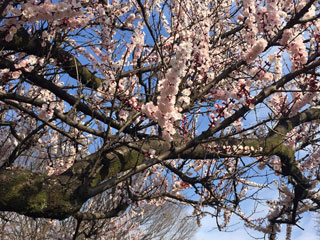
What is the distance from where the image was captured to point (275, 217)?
19.1 ft

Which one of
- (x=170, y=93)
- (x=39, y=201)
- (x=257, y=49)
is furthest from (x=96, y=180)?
(x=257, y=49)

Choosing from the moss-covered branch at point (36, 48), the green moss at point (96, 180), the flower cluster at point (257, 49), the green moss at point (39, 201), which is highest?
the flower cluster at point (257, 49)

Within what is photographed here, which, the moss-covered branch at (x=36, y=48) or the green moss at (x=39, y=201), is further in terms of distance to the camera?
the moss-covered branch at (x=36, y=48)

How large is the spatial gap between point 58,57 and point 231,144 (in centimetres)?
266

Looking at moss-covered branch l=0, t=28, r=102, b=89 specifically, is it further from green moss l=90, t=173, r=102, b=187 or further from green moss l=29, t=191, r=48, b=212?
green moss l=29, t=191, r=48, b=212

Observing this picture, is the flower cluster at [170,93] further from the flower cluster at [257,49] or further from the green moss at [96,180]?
the green moss at [96,180]

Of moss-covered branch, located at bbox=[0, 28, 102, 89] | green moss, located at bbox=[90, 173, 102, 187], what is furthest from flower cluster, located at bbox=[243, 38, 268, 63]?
green moss, located at bbox=[90, 173, 102, 187]

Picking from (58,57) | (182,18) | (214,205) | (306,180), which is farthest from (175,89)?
(306,180)

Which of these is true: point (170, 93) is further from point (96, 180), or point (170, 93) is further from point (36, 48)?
point (36, 48)

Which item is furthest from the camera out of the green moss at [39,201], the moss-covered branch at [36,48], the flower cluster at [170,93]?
the moss-covered branch at [36,48]

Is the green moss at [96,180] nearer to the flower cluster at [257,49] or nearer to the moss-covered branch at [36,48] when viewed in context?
the moss-covered branch at [36,48]

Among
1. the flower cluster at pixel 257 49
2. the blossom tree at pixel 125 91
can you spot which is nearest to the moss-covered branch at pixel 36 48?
the blossom tree at pixel 125 91

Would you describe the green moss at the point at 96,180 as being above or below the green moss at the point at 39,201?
above

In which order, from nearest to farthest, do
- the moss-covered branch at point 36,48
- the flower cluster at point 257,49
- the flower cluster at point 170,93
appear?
1. the flower cluster at point 170,93
2. the flower cluster at point 257,49
3. the moss-covered branch at point 36,48
